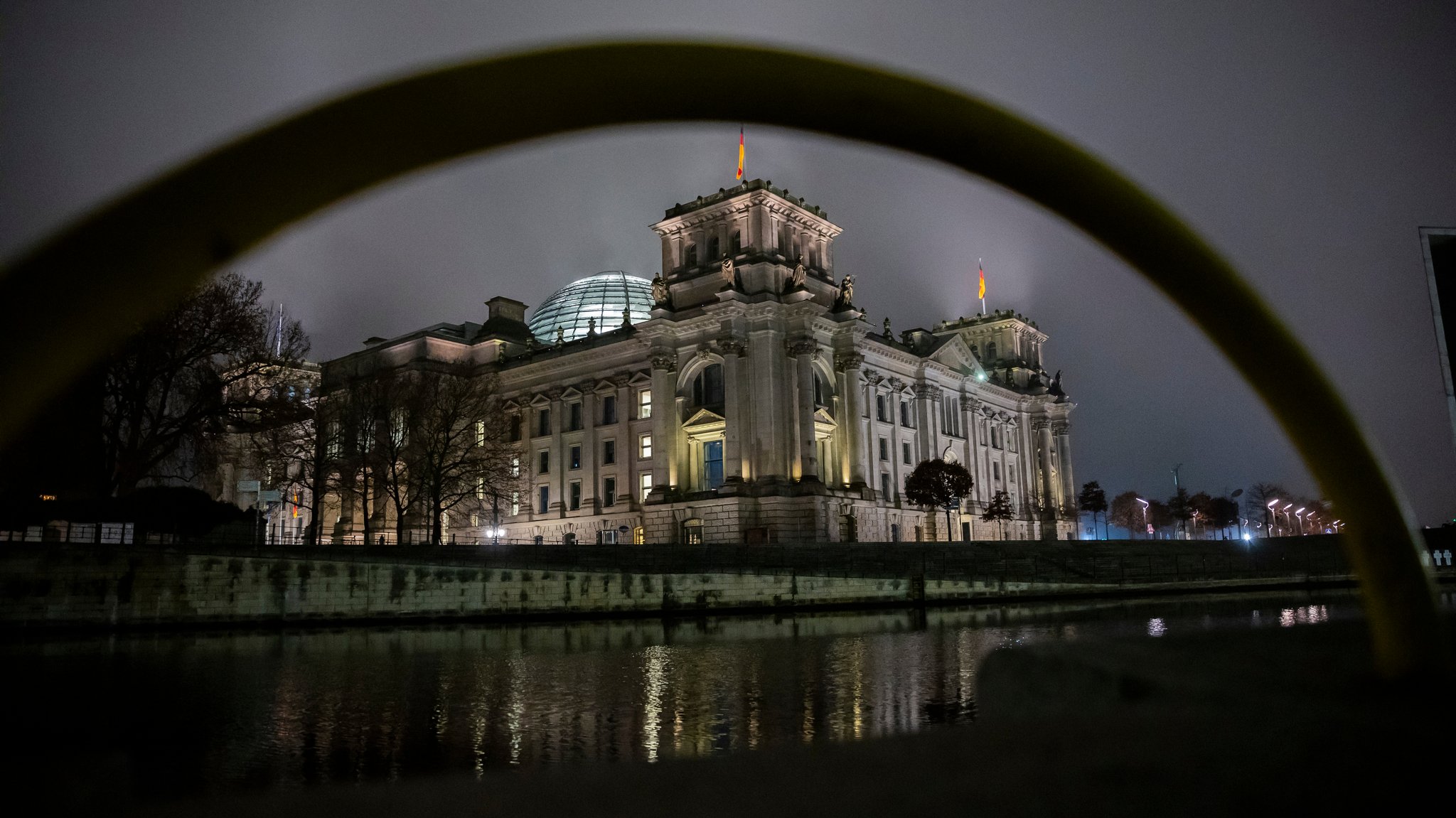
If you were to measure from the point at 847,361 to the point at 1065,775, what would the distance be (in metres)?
65.5

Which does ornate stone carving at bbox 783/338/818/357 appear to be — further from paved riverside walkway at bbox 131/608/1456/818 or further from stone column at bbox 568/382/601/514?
paved riverside walkway at bbox 131/608/1456/818

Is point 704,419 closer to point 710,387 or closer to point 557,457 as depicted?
point 710,387

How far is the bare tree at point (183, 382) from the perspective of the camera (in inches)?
1240

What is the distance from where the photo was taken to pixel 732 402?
61781mm

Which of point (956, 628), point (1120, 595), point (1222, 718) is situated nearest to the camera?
point (1222, 718)

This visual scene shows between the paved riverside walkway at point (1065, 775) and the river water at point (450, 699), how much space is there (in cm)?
39

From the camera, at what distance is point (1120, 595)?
42.7 meters

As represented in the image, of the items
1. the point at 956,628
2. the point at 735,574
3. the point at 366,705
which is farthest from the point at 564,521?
the point at 366,705

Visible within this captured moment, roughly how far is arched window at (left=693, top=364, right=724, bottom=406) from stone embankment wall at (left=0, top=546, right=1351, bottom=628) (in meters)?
29.2

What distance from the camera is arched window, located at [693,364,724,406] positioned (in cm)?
6544

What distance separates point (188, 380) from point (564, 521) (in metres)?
40.2

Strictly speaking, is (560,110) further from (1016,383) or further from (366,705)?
(1016,383)

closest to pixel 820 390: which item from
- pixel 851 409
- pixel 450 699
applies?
pixel 851 409

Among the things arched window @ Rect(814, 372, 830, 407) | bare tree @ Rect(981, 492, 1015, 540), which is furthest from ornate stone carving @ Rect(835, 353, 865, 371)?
bare tree @ Rect(981, 492, 1015, 540)
